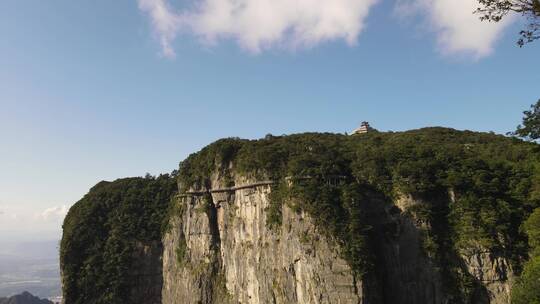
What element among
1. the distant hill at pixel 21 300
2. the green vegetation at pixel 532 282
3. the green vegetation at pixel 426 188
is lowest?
the distant hill at pixel 21 300

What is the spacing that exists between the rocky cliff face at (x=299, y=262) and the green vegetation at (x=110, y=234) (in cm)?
1194

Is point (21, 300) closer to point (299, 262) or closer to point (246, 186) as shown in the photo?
point (246, 186)

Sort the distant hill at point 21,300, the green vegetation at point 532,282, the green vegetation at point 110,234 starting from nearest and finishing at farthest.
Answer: the green vegetation at point 532,282
the green vegetation at point 110,234
the distant hill at point 21,300

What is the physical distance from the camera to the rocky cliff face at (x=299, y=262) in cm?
3859

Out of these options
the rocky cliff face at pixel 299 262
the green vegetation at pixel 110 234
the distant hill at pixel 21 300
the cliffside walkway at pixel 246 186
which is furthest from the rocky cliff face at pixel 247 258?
the distant hill at pixel 21 300

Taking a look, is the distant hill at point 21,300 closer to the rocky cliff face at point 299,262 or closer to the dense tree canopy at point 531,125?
the rocky cliff face at point 299,262

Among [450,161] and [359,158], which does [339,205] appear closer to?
[359,158]

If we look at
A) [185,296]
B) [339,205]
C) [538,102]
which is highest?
[538,102]

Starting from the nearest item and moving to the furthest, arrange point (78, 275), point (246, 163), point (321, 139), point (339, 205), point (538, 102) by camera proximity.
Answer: point (538, 102)
point (339, 205)
point (246, 163)
point (321, 139)
point (78, 275)

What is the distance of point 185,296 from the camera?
55.5 m

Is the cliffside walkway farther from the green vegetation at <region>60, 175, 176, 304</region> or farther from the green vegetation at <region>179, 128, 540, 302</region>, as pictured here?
the green vegetation at <region>60, 175, 176, 304</region>

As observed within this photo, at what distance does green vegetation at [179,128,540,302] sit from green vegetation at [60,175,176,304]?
25.8 metres

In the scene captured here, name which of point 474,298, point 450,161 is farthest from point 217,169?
point 474,298

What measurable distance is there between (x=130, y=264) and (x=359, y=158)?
1527 inches
